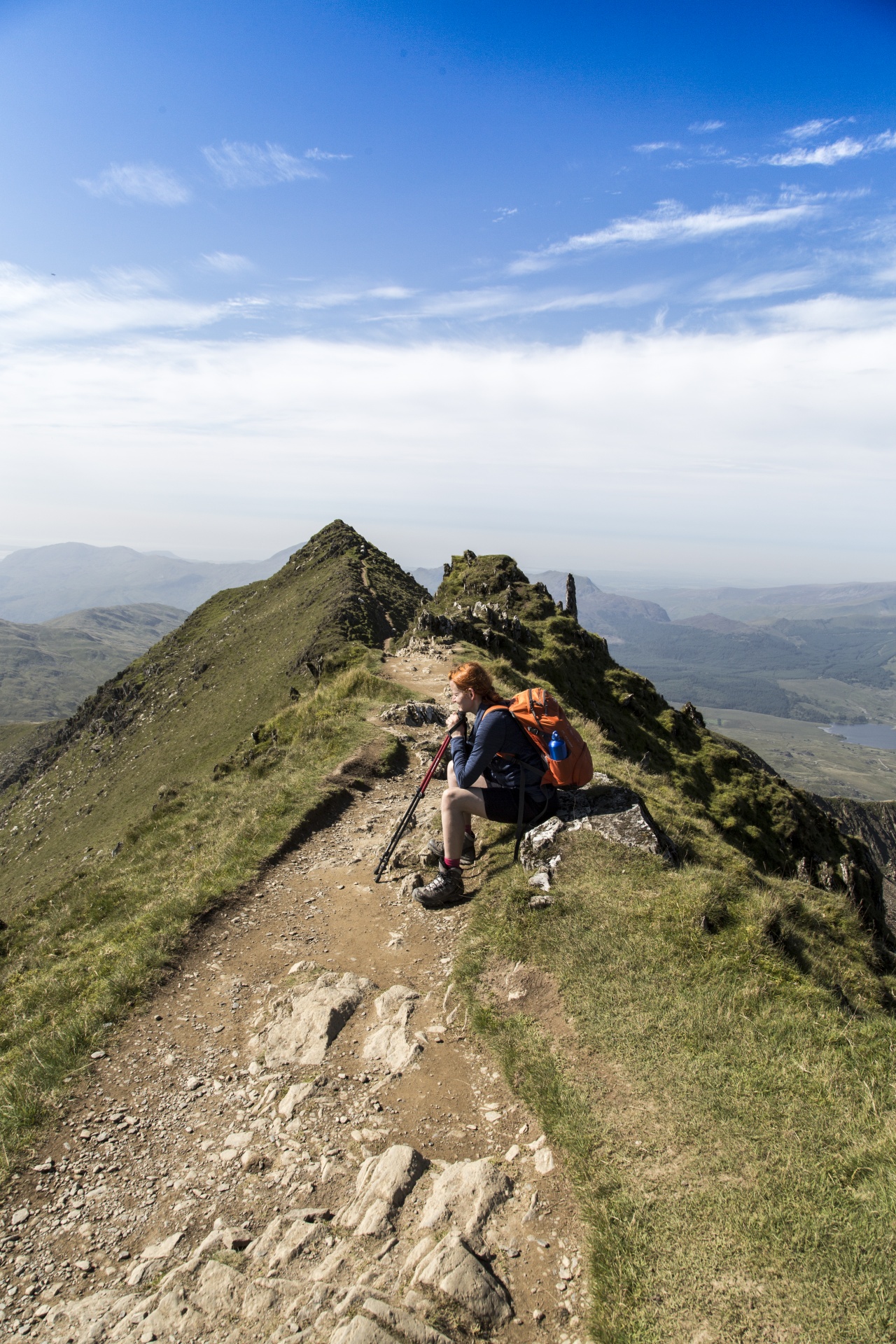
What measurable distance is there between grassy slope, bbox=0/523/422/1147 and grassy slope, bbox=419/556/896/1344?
565 cm

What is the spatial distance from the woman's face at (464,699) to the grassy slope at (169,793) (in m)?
5.82

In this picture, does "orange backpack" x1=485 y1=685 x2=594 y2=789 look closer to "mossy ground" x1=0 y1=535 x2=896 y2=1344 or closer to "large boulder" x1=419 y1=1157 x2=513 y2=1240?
"mossy ground" x1=0 y1=535 x2=896 y2=1344

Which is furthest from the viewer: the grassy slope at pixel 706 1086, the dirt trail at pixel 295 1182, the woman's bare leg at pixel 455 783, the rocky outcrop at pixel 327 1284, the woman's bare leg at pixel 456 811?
the woman's bare leg at pixel 455 783

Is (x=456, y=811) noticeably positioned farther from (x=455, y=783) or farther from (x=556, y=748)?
(x=556, y=748)

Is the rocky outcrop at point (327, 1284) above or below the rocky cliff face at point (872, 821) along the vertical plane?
above

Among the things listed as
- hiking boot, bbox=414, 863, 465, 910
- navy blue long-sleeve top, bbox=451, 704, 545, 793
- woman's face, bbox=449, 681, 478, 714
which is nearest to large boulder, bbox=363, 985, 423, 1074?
hiking boot, bbox=414, 863, 465, 910

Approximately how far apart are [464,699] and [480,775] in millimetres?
1338

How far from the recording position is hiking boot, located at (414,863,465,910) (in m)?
11.5

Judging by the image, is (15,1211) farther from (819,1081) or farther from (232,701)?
(232,701)

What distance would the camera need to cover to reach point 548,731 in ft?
36.2

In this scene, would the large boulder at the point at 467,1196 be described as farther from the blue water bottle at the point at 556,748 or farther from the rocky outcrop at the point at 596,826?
the blue water bottle at the point at 556,748

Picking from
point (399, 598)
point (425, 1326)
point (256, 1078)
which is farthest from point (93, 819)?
point (425, 1326)

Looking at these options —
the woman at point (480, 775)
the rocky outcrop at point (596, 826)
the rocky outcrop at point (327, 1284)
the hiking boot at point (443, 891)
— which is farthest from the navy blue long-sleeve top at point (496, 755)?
the rocky outcrop at point (327, 1284)

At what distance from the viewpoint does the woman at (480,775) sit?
35.6ft
